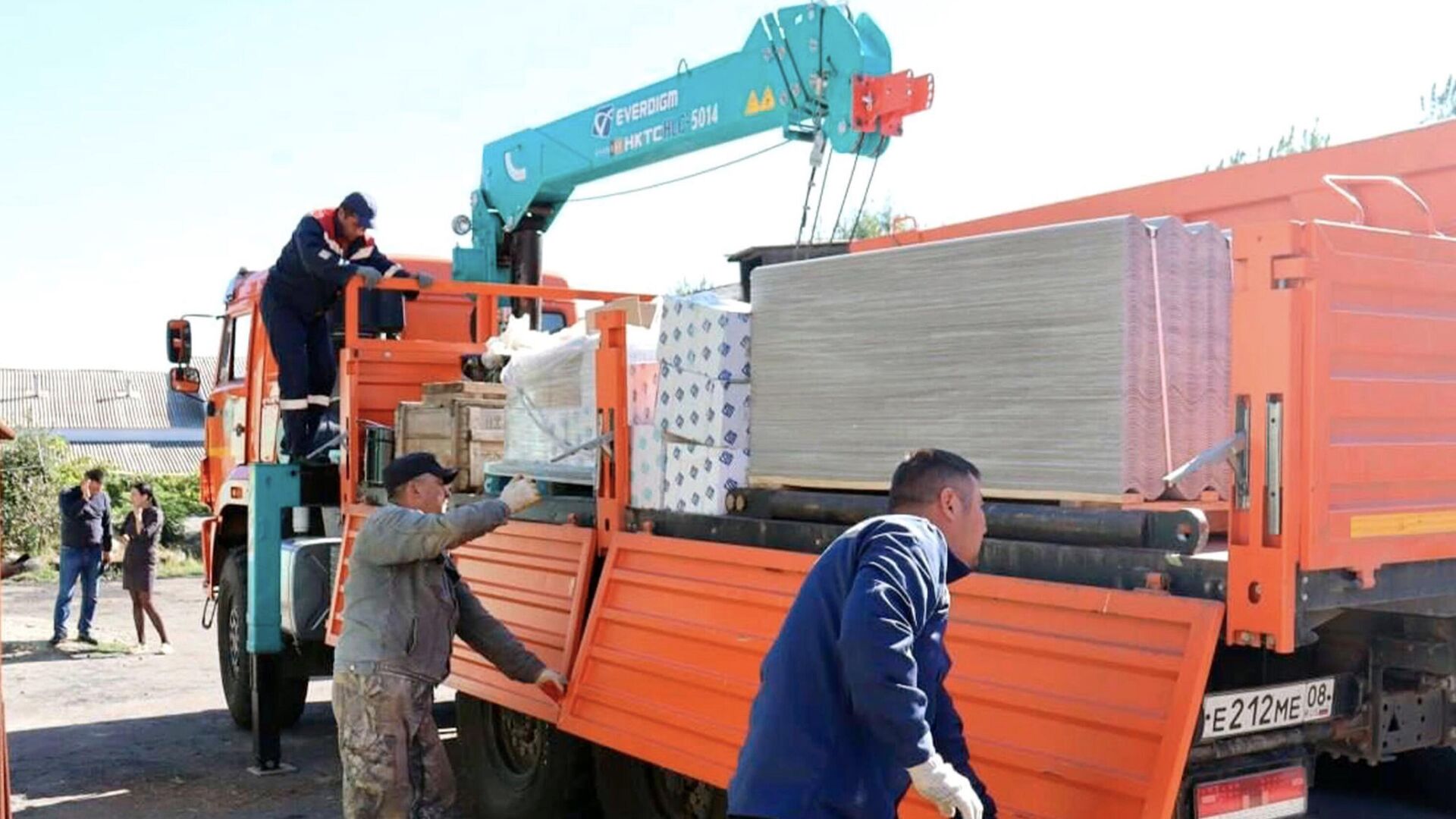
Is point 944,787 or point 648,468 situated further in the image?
point 648,468

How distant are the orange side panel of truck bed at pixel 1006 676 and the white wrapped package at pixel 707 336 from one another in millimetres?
619

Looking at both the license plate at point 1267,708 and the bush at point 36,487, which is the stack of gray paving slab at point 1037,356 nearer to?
the license plate at point 1267,708

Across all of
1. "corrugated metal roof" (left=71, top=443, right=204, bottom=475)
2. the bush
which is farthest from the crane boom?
"corrugated metal roof" (left=71, top=443, right=204, bottom=475)

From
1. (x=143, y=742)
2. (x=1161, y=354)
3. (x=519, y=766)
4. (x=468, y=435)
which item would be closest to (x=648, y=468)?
(x=519, y=766)

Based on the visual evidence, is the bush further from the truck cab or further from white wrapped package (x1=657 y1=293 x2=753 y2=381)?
white wrapped package (x1=657 y1=293 x2=753 y2=381)

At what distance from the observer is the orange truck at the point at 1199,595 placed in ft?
10.6

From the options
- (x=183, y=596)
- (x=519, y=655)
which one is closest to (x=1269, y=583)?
(x=519, y=655)

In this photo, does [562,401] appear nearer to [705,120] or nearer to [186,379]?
[705,120]

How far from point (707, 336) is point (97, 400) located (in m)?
52.1

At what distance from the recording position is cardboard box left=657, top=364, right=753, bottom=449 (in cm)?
480

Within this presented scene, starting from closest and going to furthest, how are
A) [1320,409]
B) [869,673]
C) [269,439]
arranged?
[869,673]
[1320,409]
[269,439]

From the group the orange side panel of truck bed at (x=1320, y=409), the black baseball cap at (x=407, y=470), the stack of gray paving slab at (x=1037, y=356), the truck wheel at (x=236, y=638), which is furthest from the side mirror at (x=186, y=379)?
the orange side panel of truck bed at (x=1320, y=409)

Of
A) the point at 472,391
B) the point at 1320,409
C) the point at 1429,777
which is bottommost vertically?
the point at 1429,777

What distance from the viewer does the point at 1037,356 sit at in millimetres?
3729
